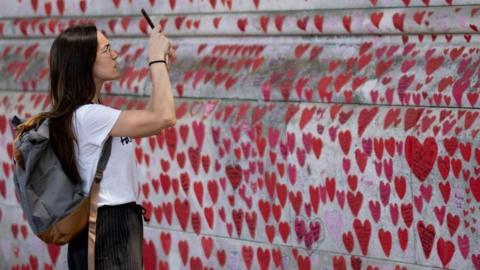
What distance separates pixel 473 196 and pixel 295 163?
0.97 m

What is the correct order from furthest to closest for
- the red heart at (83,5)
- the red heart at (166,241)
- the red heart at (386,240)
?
the red heart at (83,5) → the red heart at (166,241) → the red heart at (386,240)

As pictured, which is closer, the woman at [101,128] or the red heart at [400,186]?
the woman at [101,128]

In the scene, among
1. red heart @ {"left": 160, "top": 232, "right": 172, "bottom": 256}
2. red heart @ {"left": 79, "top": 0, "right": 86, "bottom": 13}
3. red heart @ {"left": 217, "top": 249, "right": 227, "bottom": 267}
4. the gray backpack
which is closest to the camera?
the gray backpack

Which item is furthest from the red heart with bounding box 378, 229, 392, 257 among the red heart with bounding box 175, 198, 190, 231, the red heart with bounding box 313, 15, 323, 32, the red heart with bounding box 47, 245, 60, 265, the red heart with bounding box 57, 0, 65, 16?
the red heart with bounding box 57, 0, 65, 16

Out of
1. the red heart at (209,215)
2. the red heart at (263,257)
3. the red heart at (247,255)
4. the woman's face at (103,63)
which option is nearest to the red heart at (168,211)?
the red heart at (209,215)

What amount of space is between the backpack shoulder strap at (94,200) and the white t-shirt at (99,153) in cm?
2

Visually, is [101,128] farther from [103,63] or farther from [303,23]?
[303,23]

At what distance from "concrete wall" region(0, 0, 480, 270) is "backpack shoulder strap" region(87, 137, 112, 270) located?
4.41 ft

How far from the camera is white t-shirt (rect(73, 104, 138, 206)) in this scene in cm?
523

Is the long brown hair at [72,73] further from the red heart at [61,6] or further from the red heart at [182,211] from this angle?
the red heart at [61,6]

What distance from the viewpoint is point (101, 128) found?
17.2ft

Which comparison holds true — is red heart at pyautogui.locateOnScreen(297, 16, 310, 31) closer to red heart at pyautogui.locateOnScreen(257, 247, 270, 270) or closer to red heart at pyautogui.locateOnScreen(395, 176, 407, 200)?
red heart at pyautogui.locateOnScreen(395, 176, 407, 200)

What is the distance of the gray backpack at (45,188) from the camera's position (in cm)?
519

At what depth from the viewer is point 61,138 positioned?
5.21 metres
